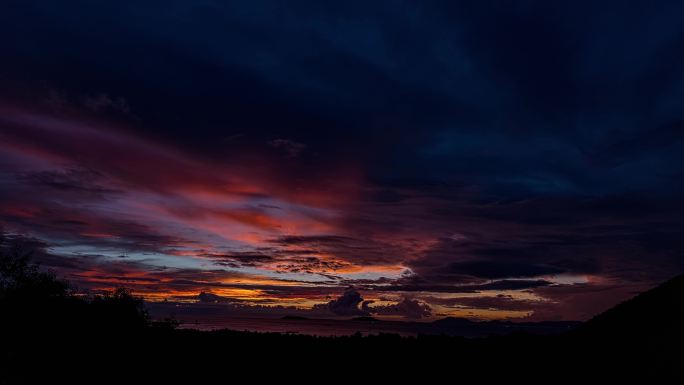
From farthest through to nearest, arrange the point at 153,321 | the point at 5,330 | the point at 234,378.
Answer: the point at 153,321
the point at 5,330
the point at 234,378

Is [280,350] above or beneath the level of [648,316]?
beneath

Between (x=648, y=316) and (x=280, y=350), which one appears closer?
(x=648, y=316)

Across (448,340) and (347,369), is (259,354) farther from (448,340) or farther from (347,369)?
(448,340)

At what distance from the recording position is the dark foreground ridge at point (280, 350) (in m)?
26.1

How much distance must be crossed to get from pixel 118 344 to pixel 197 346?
25.0ft

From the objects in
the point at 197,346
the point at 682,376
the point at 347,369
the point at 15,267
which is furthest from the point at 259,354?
the point at 682,376

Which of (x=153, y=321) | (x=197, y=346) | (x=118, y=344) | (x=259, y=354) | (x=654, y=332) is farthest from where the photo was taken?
(x=153, y=321)

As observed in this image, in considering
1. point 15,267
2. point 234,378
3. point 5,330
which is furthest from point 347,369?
point 15,267

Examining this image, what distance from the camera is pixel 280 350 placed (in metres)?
44.6

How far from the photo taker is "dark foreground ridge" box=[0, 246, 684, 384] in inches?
1029

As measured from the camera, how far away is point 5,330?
121ft

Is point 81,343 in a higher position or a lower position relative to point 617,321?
lower

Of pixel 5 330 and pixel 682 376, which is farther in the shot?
pixel 5 330

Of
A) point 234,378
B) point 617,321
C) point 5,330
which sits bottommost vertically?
point 234,378
